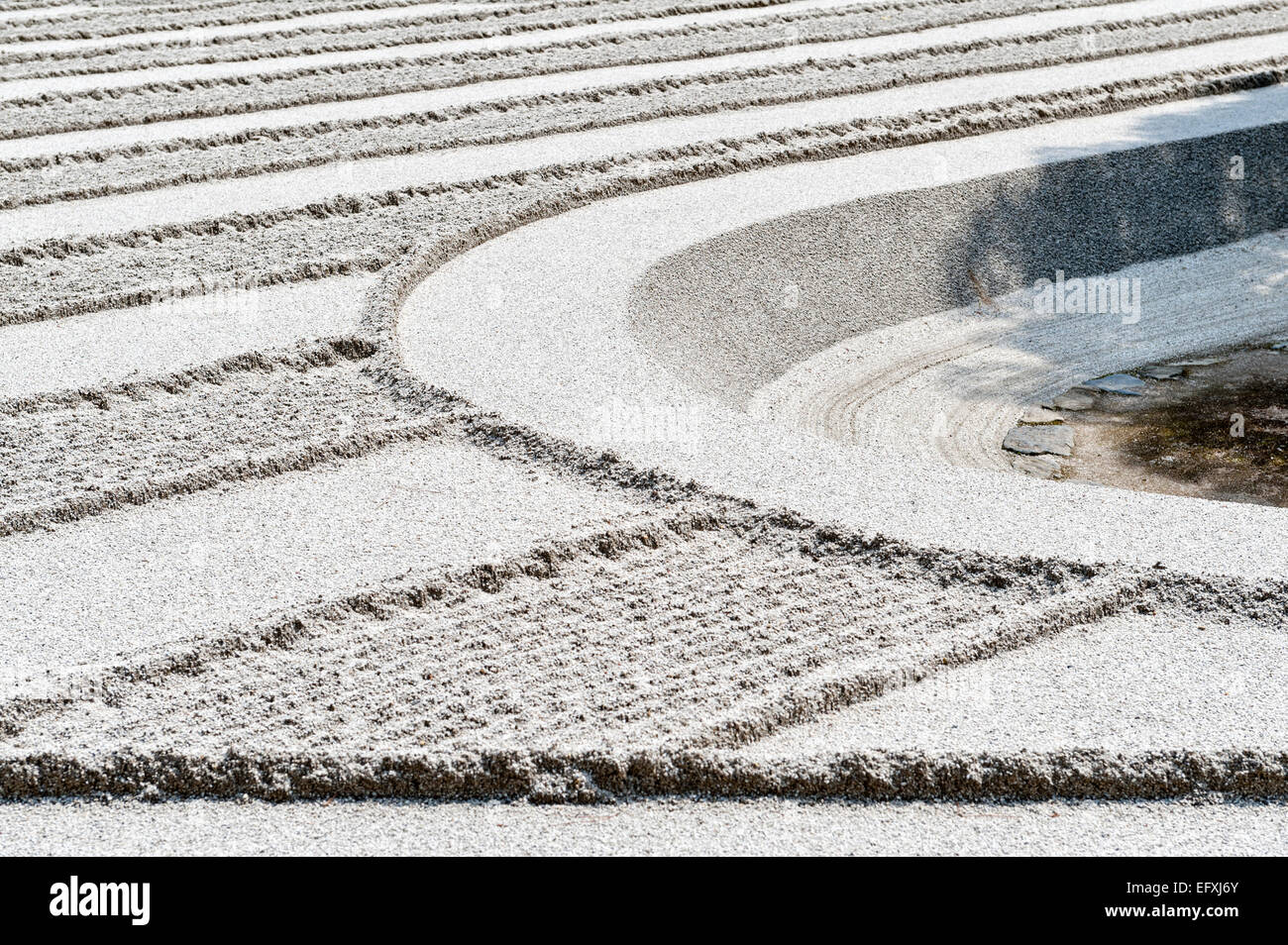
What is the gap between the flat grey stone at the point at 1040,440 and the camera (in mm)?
6738

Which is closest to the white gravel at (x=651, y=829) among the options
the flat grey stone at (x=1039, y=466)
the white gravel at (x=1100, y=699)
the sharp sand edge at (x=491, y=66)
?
the white gravel at (x=1100, y=699)

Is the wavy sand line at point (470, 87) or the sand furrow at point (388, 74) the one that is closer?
the wavy sand line at point (470, 87)

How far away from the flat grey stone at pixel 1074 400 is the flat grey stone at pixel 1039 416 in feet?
0.32

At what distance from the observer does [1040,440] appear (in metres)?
6.86

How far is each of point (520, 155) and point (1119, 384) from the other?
3984 millimetres

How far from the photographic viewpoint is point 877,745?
3119 mm

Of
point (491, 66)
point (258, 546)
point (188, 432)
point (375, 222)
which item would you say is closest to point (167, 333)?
point (188, 432)

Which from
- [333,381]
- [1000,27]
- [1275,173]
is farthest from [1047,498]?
[1000,27]

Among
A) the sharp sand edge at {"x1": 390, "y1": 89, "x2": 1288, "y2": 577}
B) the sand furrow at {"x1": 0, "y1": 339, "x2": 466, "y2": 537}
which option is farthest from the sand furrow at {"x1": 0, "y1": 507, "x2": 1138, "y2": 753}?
the sand furrow at {"x1": 0, "y1": 339, "x2": 466, "y2": 537}

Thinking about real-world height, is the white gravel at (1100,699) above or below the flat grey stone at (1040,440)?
above

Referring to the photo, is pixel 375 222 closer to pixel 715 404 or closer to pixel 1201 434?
pixel 715 404

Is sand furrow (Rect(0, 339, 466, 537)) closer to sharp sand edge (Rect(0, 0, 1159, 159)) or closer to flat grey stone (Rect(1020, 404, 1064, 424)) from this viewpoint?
Answer: flat grey stone (Rect(1020, 404, 1064, 424))

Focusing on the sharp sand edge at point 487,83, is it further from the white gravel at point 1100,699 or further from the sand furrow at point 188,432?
the white gravel at point 1100,699
